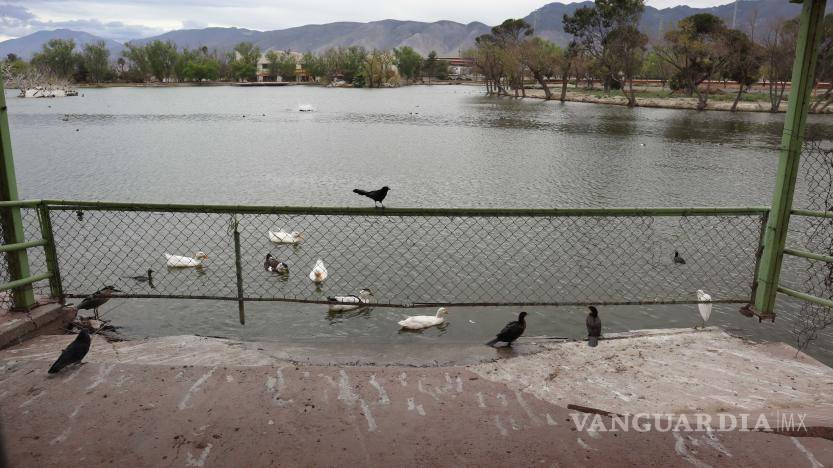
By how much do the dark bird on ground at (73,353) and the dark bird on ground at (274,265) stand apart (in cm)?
607

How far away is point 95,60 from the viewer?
5349 inches

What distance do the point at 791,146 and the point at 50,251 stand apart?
22.5 feet

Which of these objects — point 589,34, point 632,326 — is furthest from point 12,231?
point 589,34

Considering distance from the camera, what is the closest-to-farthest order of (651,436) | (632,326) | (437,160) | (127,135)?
(651,436)
(632,326)
(437,160)
(127,135)

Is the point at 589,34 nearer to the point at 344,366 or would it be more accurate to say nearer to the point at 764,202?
the point at 764,202

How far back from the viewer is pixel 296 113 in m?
56.8

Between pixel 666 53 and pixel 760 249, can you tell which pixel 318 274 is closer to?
pixel 760 249

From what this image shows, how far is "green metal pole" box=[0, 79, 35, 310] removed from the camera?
4.98 metres

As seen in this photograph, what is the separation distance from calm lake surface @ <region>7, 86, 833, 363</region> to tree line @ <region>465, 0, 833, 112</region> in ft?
39.9

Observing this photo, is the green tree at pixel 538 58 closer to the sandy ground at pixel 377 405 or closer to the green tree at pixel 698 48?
the green tree at pixel 698 48

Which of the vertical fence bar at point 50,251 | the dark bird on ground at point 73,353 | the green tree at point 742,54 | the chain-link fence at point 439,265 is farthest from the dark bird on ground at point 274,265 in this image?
the green tree at point 742,54

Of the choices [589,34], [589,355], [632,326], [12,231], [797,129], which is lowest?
[632,326]

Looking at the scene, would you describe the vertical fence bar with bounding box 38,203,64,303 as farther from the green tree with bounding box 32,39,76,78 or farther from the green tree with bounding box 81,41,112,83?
the green tree with bounding box 81,41,112,83

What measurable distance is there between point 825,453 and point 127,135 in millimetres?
40344
